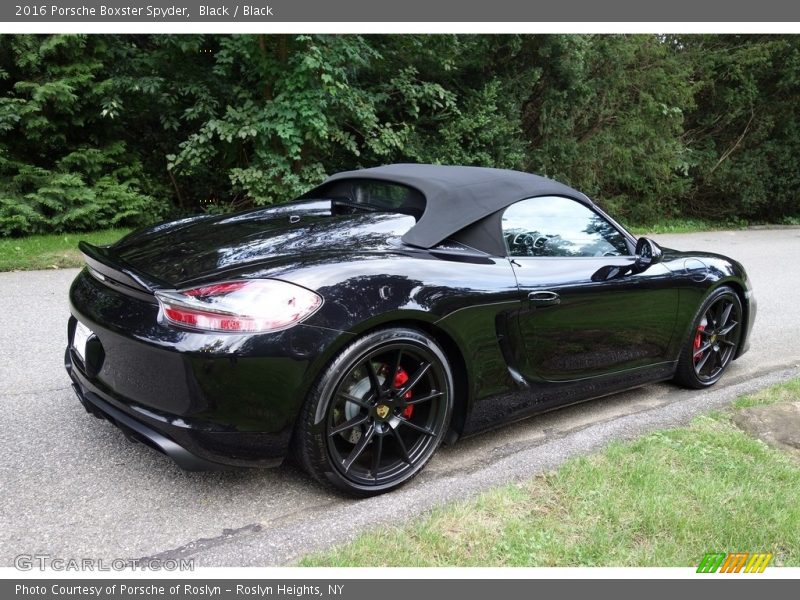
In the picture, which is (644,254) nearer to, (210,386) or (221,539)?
(210,386)

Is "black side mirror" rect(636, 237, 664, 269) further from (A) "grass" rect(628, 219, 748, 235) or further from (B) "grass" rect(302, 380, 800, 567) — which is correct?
(A) "grass" rect(628, 219, 748, 235)

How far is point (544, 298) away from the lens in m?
3.11

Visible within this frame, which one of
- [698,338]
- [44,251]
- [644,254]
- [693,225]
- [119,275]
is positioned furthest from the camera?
[693,225]

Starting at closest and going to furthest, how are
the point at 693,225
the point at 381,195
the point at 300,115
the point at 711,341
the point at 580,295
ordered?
the point at 580,295
the point at 381,195
the point at 711,341
the point at 300,115
the point at 693,225

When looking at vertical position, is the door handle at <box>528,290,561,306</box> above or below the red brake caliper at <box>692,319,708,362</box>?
above

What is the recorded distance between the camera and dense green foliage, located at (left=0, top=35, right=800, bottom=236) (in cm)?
877

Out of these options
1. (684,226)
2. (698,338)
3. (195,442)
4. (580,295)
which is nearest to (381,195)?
(580,295)

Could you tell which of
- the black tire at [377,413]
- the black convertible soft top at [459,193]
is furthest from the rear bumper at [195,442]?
the black convertible soft top at [459,193]

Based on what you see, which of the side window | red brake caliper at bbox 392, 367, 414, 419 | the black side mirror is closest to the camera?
red brake caliper at bbox 392, 367, 414, 419

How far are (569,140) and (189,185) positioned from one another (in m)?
7.72

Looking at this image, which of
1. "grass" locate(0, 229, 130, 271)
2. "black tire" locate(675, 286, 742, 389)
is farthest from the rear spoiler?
"grass" locate(0, 229, 130, 271)

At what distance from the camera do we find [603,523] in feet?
8.25

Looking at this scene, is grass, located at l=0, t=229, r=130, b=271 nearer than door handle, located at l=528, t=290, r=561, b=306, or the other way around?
door handle, located at l=528, t=290, r=561, b=306

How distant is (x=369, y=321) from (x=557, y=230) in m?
1.41
